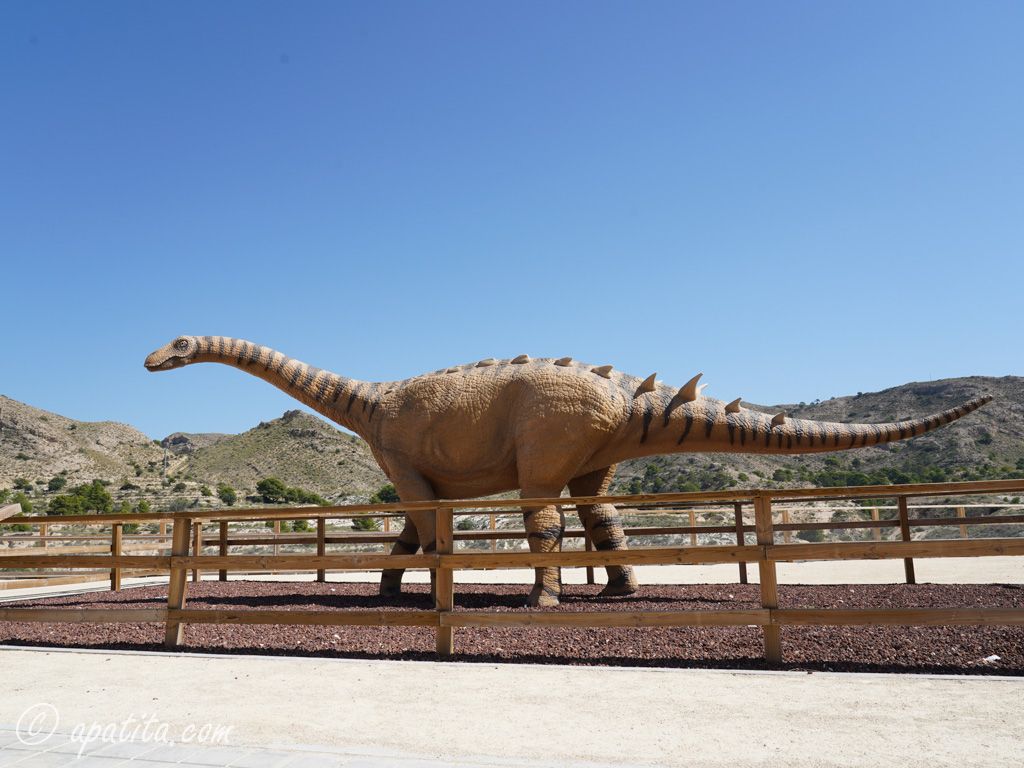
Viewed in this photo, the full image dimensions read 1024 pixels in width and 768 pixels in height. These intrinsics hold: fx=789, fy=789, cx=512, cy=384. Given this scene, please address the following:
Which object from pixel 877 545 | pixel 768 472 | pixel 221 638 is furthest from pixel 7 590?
pixel 768 472

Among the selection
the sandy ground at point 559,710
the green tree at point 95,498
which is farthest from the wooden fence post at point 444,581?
the green tree at point 95,498

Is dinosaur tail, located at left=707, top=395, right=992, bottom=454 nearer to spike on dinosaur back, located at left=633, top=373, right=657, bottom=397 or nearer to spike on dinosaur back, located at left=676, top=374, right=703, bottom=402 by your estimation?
spike on dinosaur back, located at left=676, top=374, right=703, bottom=402

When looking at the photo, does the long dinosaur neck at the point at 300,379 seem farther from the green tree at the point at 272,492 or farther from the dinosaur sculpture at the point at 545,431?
the green tree at the point at 272,492

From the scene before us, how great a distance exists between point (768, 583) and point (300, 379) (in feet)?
20.7

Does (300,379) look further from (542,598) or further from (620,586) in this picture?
(620,586)

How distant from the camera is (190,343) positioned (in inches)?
376

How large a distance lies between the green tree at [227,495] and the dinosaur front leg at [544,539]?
3727 cm

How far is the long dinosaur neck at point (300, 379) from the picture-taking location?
952 centimetres

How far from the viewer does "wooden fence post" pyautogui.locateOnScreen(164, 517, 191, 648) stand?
21.5ft

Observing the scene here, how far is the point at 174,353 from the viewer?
956cm

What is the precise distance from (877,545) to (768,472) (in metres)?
37.4

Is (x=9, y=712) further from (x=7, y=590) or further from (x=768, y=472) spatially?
(x=768, y=472)

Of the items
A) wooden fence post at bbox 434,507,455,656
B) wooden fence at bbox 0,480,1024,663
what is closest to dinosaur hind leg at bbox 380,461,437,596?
wooden fence at bbox 0,480,1024,663

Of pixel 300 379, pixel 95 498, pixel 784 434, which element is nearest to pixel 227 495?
pixel 95 498
